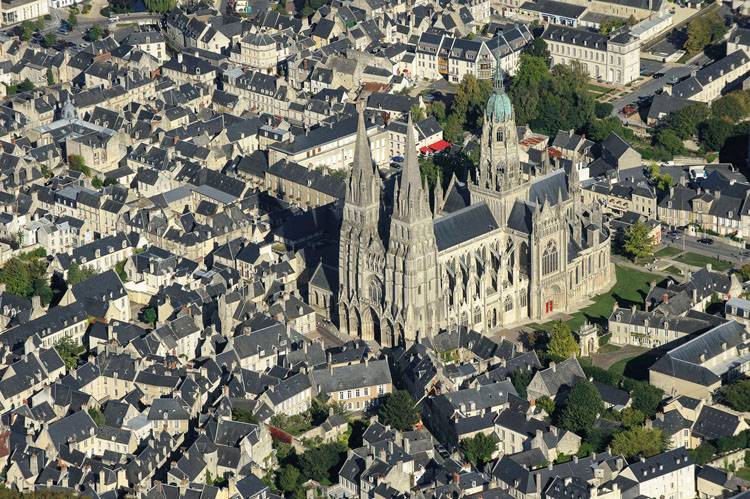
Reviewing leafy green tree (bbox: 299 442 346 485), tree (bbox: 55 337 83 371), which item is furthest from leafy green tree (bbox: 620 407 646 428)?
tree (bbox: 55 337 83 371)

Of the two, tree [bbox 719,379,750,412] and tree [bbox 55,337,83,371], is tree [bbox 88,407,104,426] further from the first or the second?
tree [bbox 719,379,750,412]

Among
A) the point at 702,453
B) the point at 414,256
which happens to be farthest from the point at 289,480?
the point at 702,453

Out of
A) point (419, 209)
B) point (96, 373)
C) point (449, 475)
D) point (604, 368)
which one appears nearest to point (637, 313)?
point (604, 368)

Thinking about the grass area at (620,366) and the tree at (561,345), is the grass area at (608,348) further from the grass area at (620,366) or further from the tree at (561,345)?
the tree at (561,345)

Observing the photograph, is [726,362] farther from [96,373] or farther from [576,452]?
[96,373]

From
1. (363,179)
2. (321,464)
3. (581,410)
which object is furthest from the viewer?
(363,179)

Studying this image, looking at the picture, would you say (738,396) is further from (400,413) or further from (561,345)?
(400,413)
